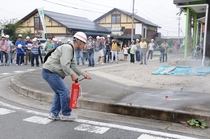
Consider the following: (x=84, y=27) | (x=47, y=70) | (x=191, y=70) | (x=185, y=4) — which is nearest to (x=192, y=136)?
(x=47, y=70)

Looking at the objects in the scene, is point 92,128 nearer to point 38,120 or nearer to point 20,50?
point 38,120

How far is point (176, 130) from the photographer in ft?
15.6

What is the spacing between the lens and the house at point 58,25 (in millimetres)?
38737

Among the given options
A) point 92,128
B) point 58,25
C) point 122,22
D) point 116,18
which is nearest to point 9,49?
point 92,128

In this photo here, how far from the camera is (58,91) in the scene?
16.4 feet

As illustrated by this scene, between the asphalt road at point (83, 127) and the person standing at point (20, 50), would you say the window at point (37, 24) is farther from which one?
the asphalt road at point (83, 127)

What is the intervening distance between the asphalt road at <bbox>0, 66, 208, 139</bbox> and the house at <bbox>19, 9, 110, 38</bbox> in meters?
32.2

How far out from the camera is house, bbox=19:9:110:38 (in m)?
38.7

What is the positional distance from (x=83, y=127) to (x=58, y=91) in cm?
85

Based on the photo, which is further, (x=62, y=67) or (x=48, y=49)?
(x=48, y=49)

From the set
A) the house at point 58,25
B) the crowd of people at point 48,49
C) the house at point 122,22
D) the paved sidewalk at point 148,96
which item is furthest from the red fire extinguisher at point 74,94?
the house at point 122,22

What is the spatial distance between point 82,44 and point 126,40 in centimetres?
4454

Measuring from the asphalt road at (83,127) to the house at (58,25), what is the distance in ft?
106

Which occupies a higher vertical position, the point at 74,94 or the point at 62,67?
the point at 62,67
